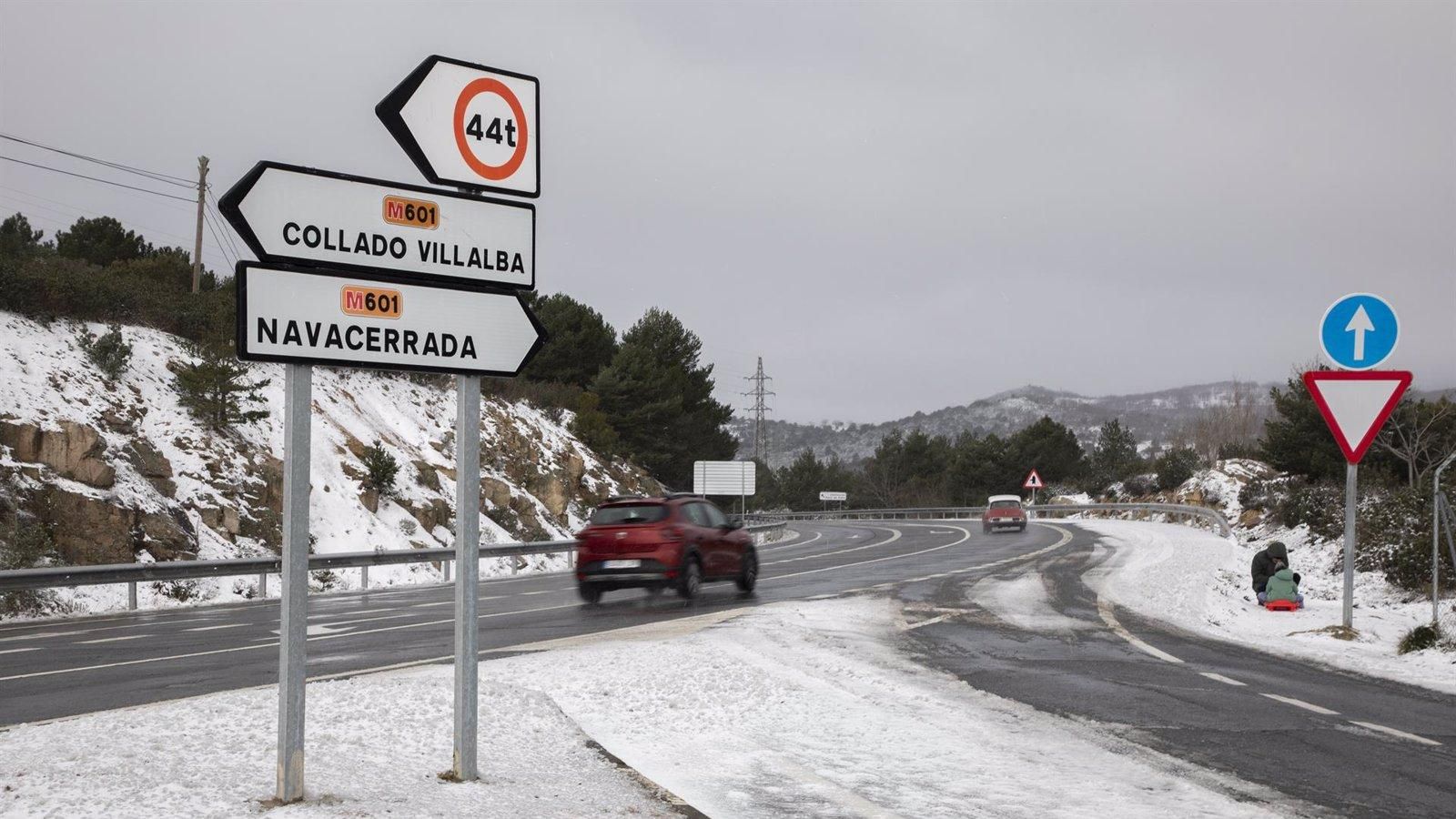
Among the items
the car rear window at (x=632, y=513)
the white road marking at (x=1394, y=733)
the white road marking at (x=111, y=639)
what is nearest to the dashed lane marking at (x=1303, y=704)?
the white road marking at (x=1394, y=733)

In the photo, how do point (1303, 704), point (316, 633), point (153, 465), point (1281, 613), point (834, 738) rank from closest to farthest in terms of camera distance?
point (834, 738) → point (1303, 704) → point (316, 633) → point (1281, 613) → point (153, 465)

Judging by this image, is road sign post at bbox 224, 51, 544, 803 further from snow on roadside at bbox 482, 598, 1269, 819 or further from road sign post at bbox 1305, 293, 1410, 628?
road sign post at bbox 1305, 293, 1410, 628

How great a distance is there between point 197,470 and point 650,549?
1536 centimetres

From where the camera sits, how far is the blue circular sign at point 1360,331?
10.9 metres

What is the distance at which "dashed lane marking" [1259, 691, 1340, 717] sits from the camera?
760 centimetres

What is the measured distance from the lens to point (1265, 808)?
519cm

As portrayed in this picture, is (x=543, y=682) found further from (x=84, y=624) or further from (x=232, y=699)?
(x=84, y=624)

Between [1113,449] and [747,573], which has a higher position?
[1113,449]

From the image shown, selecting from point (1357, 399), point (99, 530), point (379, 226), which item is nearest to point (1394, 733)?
point (1357, 399)

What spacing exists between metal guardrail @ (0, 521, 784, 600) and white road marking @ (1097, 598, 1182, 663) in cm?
1234

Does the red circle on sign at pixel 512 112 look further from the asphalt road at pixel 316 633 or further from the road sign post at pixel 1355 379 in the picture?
the road sign post at pixel 1355 379

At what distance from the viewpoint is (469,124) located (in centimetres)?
542

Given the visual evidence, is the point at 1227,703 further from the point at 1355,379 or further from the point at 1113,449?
the point at 1113,449

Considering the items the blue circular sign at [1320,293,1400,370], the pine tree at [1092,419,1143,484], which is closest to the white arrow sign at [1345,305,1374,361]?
the blue circular sign at [1320,293,1400,370]
